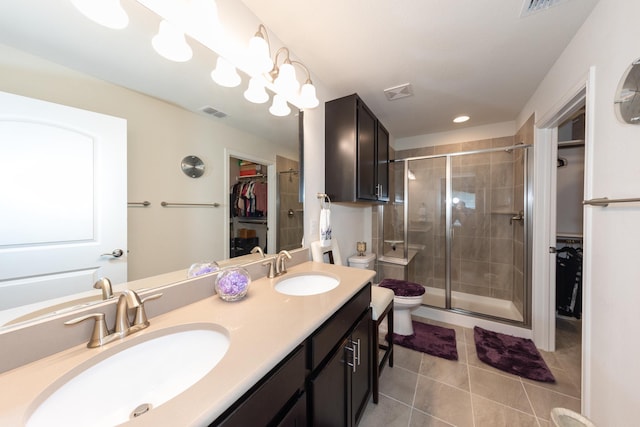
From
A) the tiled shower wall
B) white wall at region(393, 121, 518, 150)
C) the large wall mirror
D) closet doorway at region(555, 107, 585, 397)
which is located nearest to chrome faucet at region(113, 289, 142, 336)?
the large wall mirror

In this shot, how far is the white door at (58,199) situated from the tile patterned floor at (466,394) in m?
1.60

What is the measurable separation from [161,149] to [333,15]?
1.14m

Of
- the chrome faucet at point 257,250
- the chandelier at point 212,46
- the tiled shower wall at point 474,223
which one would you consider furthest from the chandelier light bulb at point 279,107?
the tiled shower wall at point 474,223

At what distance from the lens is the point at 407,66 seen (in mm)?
1628

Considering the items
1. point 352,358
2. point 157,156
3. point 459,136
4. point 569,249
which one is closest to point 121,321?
point 157,156

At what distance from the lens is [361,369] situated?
1207 mm

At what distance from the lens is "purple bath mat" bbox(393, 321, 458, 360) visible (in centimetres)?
190

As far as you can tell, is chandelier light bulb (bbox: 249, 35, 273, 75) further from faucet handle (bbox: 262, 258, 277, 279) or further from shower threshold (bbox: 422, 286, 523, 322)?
shower threshold (bbox: 422, 286, 523, 322)

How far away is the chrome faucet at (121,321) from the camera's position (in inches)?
24.0

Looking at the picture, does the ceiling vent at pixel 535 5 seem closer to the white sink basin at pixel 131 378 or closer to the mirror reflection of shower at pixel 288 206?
→ the mirror reflection of shower at pixel 288 206

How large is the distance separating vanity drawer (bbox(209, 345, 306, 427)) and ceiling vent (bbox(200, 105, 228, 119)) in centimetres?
106

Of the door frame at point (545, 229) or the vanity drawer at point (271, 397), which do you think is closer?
the vanity drawer at point (271, 397)

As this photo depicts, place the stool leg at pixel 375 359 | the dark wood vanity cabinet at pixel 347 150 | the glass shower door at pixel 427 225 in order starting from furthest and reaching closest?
the glass shower door at pixel 427 225 → the dark wood vanity cabinet at pixel 347 150 → the stool leg at pixel 375 359

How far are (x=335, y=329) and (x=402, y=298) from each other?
1.31 meters
